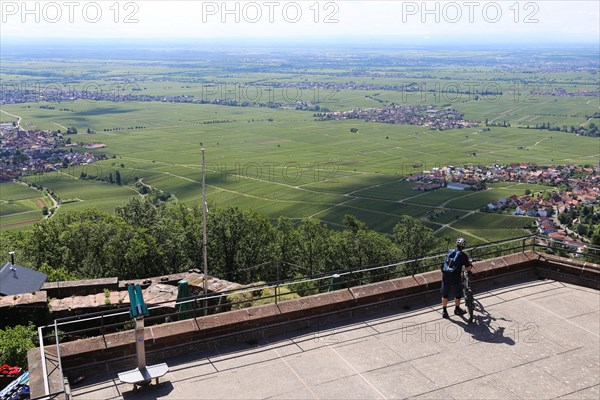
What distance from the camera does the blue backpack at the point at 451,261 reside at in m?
13.5

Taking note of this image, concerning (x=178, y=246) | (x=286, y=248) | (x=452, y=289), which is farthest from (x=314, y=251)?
(x=452, y=289)

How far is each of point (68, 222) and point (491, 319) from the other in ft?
117

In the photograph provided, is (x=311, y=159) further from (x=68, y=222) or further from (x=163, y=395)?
(x=163, y=395)

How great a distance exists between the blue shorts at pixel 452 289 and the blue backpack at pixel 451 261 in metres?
0.30

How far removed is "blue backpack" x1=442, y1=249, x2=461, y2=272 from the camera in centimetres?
1350

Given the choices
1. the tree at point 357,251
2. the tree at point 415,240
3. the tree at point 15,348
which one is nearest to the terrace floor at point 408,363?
the tree at point 15,348

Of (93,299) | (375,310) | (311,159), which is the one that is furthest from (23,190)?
(375,310)

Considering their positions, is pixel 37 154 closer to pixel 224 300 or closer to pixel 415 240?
pixel 415 240

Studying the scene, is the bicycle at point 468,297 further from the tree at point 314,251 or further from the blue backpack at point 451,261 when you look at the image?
the tree at point 314,251

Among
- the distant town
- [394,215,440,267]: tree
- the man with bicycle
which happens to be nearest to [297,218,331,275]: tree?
[394,215,440,267]: tree

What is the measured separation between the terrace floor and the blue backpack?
1.13 metres

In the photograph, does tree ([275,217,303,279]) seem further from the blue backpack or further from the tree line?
the blue backpack

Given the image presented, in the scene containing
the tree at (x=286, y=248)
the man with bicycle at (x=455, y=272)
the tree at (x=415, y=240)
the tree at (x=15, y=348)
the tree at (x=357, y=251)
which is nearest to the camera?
the man with bicycle at (x=455, y=272)

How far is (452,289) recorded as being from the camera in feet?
45.0
